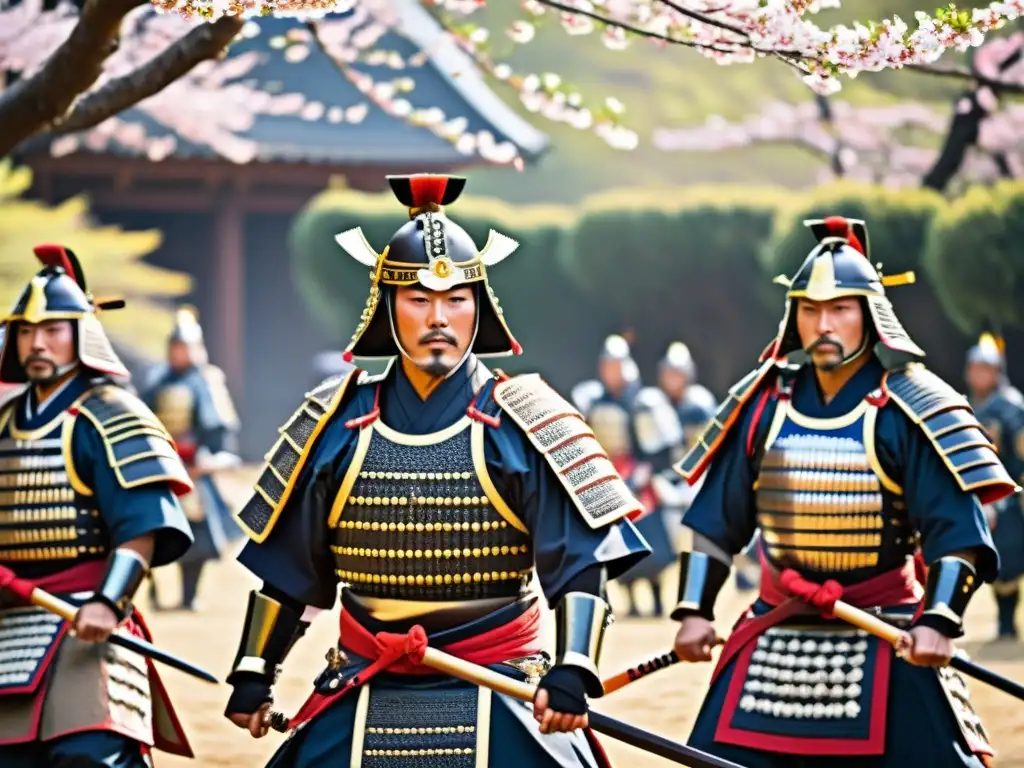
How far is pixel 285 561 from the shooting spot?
598 centimetres

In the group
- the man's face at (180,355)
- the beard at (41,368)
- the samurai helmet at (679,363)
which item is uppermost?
the beard at (41,368)

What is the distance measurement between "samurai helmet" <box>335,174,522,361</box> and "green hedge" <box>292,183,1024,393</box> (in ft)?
43.0

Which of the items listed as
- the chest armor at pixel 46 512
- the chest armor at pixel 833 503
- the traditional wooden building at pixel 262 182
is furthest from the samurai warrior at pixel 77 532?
the traditional wooden building at pixel 262 182

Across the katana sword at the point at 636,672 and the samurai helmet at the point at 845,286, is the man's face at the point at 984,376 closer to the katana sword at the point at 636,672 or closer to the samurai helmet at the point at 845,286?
the samurai helmet at the point at 845,286

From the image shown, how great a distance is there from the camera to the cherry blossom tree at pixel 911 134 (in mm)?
21156

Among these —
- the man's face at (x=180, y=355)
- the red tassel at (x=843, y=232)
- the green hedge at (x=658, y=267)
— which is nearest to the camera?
the red tassel at (x=843, y=232)

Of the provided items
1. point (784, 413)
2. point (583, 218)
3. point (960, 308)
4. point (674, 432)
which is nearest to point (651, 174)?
point (583, 218)

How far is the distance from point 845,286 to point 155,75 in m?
2.66

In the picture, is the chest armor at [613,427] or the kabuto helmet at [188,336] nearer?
the kabuto helmet at [188,336]

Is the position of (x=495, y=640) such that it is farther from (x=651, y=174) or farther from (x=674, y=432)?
(x=651, y=174)

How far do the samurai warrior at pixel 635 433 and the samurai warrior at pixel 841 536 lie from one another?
24.8ft

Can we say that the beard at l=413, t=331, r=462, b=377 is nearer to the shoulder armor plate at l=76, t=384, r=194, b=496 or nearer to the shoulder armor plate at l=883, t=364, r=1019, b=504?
the shoulder armor plate at l=76, t=384, r=194, b=496

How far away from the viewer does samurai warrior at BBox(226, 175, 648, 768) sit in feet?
18.3

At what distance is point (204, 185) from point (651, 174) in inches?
722
